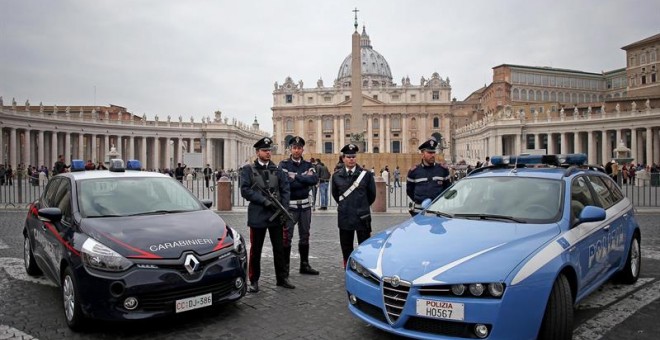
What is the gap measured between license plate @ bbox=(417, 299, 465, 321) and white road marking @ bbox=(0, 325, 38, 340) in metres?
3.68

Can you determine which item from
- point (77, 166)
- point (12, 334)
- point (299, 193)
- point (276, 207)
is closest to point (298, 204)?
point (299, 193)

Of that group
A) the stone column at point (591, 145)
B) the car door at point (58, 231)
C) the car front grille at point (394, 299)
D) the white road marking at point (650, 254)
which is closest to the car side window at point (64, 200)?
the car door at point (58, 231)

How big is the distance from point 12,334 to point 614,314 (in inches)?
242

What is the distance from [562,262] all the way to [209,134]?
78836mm

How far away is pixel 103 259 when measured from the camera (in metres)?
4.59

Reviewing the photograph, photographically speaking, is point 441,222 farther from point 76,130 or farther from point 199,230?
point 76,130

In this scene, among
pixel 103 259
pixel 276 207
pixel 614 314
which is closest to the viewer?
pixel 103 259

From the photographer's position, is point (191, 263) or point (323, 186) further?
point (323, 186)

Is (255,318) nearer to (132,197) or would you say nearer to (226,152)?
(132,197)

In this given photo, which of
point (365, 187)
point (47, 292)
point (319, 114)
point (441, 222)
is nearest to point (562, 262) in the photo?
point (441, 222)

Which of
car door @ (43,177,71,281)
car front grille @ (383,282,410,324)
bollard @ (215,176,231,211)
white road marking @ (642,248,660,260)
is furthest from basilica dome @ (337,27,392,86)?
car front grille @ (383,282,410,324)

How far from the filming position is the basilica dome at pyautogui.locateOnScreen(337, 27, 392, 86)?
128750 mm

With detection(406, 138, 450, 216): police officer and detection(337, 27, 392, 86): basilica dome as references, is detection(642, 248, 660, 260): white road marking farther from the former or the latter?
detection(337, 27, 392, 86): basilica dome

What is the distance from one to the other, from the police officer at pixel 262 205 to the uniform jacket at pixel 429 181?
214cm
